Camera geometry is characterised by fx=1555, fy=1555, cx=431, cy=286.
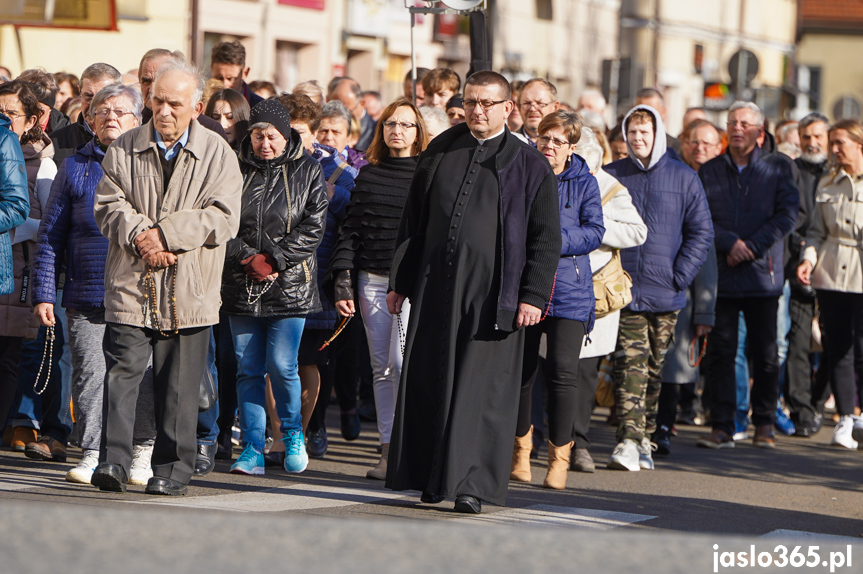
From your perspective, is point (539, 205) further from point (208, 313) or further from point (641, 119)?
point (641, 119)

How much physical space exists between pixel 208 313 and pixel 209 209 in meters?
0.54

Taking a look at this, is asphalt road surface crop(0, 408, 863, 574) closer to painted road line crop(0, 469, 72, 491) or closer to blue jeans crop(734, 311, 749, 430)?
painted road line crop(0, 469, 72, 491)

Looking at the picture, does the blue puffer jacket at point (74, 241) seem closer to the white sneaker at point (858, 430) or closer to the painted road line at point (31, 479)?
the painted road line at point (31, 479)

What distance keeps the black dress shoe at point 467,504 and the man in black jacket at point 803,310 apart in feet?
18.1

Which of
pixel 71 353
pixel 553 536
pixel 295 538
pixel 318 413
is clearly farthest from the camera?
pixel 318 413

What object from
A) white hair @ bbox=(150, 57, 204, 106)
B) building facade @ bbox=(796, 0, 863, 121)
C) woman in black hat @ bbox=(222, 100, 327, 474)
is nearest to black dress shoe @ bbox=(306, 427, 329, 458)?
woman in black hat @ bbox=(222, 100, 327, 474)

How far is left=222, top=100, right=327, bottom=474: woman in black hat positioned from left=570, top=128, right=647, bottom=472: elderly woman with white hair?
6.02 feet

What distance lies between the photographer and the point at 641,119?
10484mm

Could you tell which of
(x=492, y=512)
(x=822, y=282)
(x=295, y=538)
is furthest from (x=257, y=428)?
(x=822, y=282)

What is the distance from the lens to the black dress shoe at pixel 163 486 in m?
7.89

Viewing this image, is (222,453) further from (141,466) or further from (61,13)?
(61,13)

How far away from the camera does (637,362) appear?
1047 cm

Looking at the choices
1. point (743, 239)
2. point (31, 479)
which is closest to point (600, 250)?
point (743, 239)

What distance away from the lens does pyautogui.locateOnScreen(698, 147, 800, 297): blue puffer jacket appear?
11570mm
